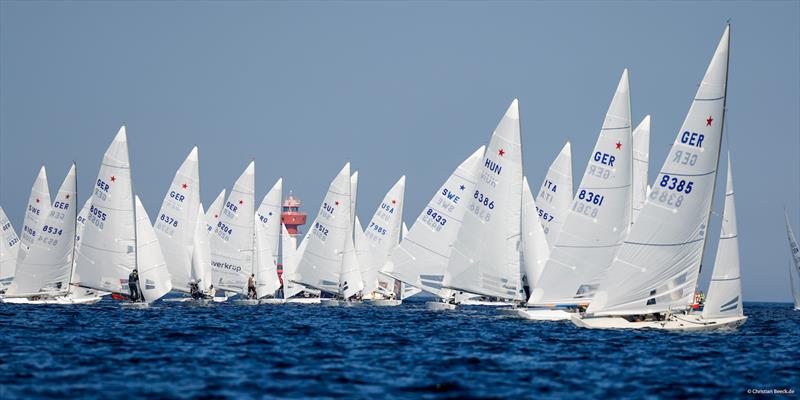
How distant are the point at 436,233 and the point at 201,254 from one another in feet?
56.2

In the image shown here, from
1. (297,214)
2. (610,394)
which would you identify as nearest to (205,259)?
(610,394)

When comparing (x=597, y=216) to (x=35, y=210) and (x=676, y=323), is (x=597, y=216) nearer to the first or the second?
(x=676, y=323)

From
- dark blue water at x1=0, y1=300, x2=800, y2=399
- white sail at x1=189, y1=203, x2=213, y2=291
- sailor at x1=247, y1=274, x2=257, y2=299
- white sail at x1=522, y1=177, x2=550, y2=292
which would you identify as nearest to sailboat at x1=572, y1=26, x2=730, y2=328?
dark blue water at x1=0, y1=300, x2=800, y2=399

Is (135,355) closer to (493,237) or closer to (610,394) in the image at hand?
(610,394)

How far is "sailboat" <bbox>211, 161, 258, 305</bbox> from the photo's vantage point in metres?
65.5

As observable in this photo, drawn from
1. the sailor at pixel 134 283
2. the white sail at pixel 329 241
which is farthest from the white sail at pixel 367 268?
the sailor at pixel 134 283

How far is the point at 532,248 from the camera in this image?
146 feet

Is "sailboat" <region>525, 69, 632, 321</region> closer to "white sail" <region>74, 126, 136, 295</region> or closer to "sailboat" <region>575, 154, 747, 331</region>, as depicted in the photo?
"sailboat" <region>575, 154, 747, 331</region>

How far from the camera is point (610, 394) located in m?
20.1

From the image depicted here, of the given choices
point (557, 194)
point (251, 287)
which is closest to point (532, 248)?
point (557, 194)

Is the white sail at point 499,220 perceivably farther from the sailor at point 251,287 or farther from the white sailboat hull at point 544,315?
the sailor at point 251,287

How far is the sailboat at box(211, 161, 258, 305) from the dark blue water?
26.2 metres

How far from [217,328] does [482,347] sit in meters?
10.8

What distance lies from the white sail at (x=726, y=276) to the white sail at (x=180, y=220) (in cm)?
3413
